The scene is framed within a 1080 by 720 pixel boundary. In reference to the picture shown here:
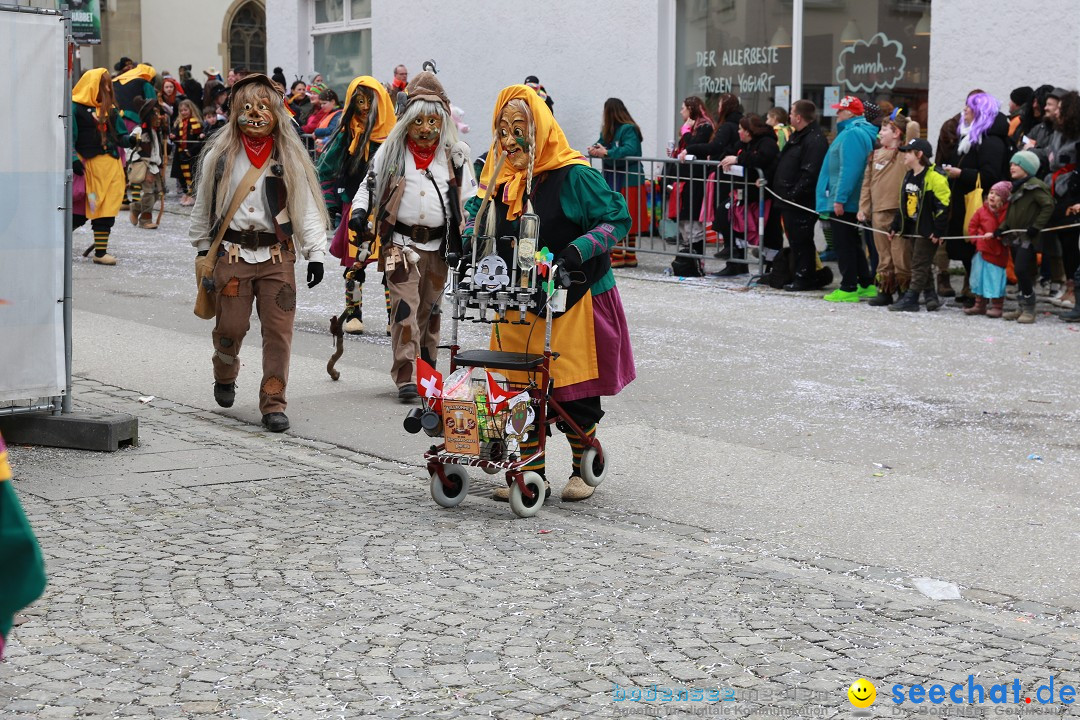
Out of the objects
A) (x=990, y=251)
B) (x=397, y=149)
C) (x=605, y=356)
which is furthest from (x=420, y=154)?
(x=990, y=251)

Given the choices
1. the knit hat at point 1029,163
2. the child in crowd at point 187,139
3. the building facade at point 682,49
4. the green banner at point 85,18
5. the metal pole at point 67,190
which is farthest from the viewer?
the child in crowd at point 187,139

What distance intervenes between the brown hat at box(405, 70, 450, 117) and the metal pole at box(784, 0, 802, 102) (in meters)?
9.39

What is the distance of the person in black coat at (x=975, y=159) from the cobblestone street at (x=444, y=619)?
24.4 feet

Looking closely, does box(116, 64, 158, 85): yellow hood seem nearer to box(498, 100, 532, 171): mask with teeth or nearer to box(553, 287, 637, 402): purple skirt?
box(498, 100, 532, 171): mask with teeth

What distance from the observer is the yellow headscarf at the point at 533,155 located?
665cm

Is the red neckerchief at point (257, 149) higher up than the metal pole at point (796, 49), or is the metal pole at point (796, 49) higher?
the metal pole at point (796, 49)

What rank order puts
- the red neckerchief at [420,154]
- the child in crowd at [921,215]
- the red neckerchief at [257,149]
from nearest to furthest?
the red neckerchief at [257,149] → the red neckerchief at [420,154] → the child in crowd at [921,215]

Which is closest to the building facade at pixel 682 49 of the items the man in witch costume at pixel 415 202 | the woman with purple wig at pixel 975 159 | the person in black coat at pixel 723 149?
the woman with purple wig at pixel 975 159

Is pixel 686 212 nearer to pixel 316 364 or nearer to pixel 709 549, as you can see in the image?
pixel 316 364

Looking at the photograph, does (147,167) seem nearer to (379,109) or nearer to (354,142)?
(354,142)

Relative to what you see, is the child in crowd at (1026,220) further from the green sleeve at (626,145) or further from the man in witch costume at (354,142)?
the man in witch costume at (354,142)

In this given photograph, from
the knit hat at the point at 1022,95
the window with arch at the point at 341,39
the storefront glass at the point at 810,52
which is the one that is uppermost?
the window with arch at the point at 341,39

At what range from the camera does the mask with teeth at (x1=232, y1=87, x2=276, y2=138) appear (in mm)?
8117

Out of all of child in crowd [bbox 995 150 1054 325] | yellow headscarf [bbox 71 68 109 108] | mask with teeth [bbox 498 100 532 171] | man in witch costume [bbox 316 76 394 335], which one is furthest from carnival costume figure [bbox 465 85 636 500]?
yellow headscarf [bbox 71 68 109 108]
